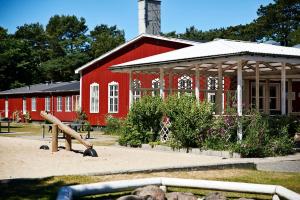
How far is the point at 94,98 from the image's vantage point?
3244 cm

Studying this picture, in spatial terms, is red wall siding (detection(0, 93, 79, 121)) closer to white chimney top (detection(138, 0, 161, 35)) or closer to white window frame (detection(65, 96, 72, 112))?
white window frame (detection(65, 96, 72, 112))

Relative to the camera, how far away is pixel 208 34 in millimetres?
73812

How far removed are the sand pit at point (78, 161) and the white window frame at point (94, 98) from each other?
48.9ft

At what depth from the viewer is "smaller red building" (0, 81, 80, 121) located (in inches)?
1470

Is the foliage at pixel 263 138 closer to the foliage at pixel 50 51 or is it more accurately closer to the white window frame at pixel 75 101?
the white window frame at pixel 75 101

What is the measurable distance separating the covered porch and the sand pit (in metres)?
3.09

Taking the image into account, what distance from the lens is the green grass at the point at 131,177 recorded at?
822 centimetres

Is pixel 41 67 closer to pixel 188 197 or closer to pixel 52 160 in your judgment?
pixel 52 160

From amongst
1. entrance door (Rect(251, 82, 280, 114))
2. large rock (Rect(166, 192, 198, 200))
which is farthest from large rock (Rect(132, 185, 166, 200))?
entrance door (Rect(251, 82, 280, 114))

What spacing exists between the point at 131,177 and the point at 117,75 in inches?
804

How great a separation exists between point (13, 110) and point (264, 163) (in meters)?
36.3

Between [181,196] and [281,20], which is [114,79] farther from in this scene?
[281,20]

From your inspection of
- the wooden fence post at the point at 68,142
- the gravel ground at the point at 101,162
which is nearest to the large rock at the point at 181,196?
the gravel ground at the point at 101,162

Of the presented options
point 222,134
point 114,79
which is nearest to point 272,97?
point 114,79
